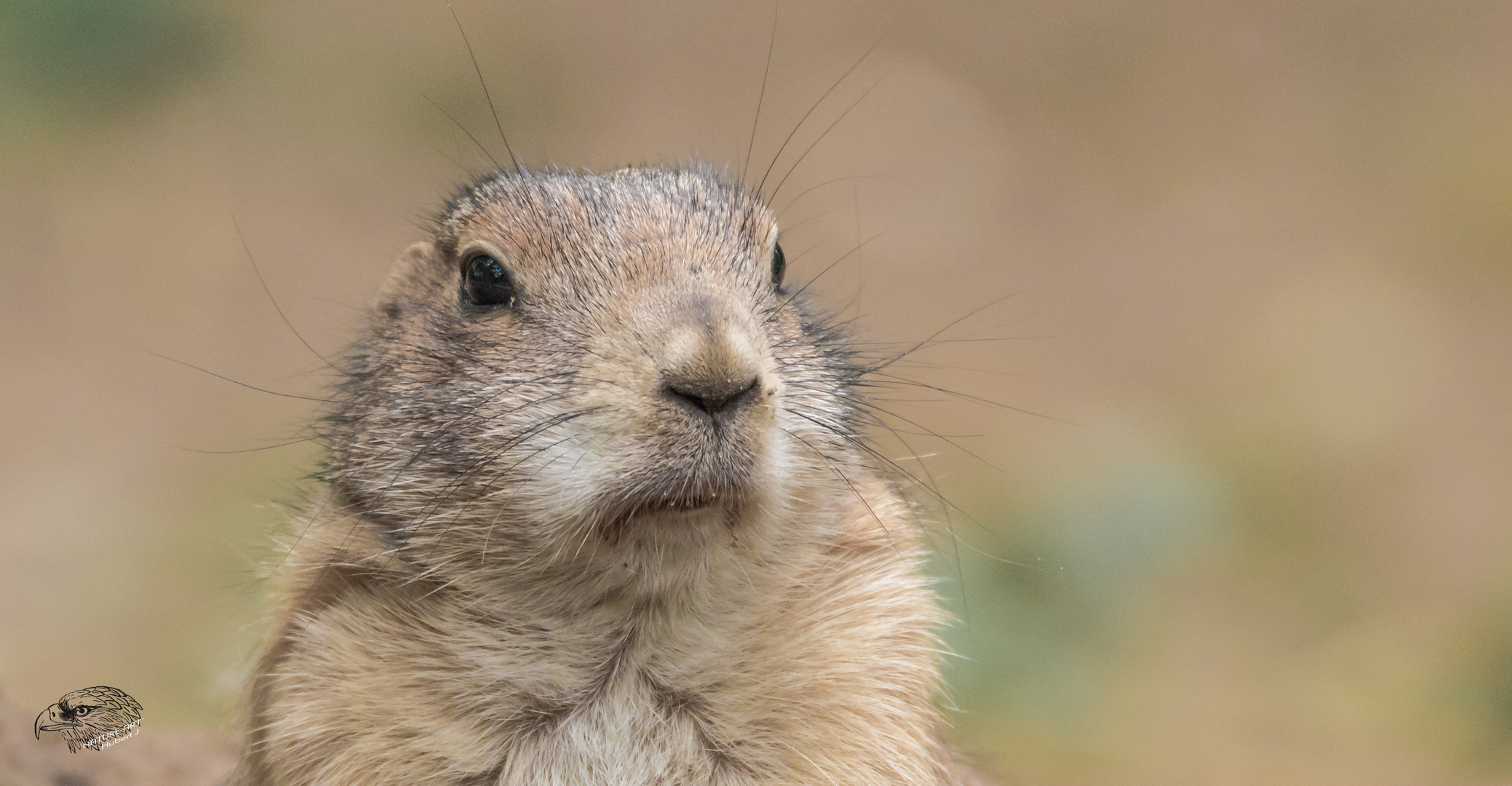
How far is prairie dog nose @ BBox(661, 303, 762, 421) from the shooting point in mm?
2021

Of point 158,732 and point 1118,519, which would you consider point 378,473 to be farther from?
point 1118,519

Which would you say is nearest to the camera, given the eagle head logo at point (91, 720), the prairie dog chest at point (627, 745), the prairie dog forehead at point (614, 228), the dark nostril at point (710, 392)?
the dark nostril at point (710, 392)

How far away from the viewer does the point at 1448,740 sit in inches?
183

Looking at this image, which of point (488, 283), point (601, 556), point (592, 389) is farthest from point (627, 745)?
point (488, 283)

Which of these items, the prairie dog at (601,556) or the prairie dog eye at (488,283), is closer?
the prairie dog at (601,556)

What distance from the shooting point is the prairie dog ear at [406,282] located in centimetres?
285

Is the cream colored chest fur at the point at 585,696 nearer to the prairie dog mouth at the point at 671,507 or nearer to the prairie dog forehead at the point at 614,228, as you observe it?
the prairie dog mouth at the point at 671,507

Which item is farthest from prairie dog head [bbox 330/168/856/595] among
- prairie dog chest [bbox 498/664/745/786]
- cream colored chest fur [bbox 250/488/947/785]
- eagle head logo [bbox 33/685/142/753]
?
eagle head logo [bbox 33/685/142/753]

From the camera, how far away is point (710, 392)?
6.64ft

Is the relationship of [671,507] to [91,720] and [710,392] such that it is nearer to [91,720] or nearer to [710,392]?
[710,392]

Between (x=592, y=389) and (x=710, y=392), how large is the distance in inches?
8.7

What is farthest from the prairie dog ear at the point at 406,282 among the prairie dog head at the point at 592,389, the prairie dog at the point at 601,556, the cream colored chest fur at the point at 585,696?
the cream colored chest fur at the point at 585,696

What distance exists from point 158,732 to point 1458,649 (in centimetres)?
457

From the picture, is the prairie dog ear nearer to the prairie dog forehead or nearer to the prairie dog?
the prairie dog forehead
